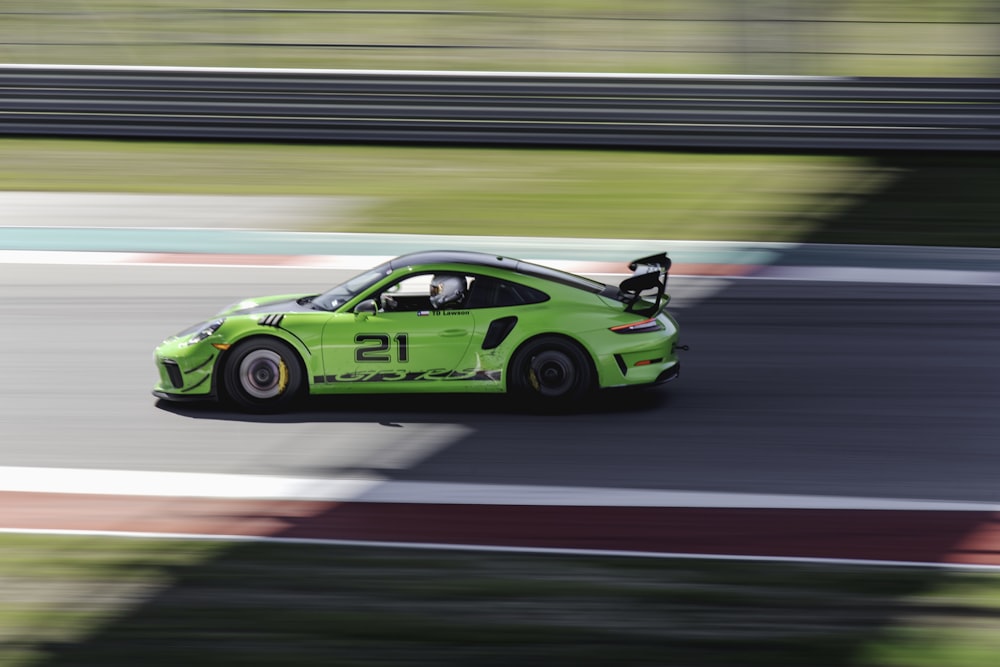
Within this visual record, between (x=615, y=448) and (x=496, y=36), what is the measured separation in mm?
15346

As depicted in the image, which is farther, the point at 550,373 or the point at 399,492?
the point at 550,373

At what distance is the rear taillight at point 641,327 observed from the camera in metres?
8.80

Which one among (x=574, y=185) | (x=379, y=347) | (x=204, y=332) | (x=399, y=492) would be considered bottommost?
(x=399, y=492)

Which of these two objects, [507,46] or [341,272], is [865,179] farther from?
[507,46]

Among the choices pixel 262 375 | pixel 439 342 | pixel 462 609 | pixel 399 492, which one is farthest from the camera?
pixel 262 375

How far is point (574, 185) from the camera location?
52.7 ft

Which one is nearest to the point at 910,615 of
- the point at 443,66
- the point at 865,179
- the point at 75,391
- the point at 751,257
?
the point at 75,391

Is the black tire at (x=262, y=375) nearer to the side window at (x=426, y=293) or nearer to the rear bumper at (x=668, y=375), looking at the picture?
the side window at (x=426, y=293)

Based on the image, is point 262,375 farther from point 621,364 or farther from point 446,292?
point 621,364

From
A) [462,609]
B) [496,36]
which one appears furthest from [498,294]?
[496,36]

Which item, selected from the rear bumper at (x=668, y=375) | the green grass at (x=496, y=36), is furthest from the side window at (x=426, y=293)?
the green grass at (x=496, y=36)

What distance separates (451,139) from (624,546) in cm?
1113

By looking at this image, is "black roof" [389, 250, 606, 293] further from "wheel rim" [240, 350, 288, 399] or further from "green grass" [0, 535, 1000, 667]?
"green grass" [0, 535, 1000, 667]

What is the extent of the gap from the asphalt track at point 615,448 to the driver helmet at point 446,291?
80 centimetres
